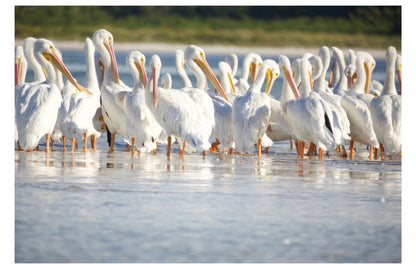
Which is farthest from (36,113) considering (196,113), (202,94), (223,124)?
(223,124)

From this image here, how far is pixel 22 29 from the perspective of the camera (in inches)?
611

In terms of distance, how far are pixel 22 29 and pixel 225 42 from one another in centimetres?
444

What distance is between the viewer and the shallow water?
4.21 m

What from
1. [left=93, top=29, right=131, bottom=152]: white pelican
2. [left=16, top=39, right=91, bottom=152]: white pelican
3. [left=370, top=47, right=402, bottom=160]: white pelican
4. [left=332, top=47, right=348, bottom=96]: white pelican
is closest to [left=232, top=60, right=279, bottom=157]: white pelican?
[left=370, top=47, right=402, bottom=160]: white pelican

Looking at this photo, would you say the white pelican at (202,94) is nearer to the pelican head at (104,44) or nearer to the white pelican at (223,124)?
the white pelican at (223,124)

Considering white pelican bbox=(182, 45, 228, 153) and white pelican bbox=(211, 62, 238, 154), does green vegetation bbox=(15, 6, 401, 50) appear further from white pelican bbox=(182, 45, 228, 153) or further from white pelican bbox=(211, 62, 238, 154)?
white pelican bbox=(211, 62, 238, 154)

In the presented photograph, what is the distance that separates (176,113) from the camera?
866cm

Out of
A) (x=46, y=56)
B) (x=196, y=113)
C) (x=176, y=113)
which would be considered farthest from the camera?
(x=46, y=56)

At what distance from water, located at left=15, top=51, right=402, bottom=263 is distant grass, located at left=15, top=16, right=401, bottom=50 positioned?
13.9 feet

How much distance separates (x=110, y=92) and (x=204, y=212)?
196 inches

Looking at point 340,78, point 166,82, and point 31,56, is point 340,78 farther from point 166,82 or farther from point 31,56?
point 31,56

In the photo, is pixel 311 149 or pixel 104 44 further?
pixel 104 44
